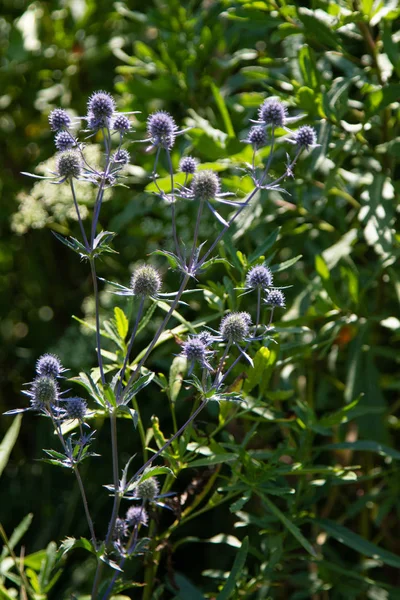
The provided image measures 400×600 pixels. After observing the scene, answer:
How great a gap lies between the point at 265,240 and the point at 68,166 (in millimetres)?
354

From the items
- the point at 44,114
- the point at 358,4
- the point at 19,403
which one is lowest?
the point at 19,403

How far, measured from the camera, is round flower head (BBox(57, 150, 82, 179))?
3.06 ft

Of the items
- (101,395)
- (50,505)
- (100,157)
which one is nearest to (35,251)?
(100,157)

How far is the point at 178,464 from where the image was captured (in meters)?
1.10

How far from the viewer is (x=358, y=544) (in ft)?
4.16

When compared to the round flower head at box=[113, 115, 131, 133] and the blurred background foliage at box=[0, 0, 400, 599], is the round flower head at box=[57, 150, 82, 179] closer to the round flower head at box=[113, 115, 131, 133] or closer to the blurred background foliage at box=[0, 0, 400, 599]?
the round flower head at box=[113, 115, 131, 133]

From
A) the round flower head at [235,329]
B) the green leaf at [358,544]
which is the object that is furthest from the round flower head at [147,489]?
the green leaf at [358,544]

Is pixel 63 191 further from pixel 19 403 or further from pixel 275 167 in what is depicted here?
pixel 19 403

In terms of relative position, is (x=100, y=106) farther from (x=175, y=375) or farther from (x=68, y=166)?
(x=175, y=375)

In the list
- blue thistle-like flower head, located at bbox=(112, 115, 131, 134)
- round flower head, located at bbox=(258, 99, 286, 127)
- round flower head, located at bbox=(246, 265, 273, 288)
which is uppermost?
round flower head, located at bbox=(258, 99, 286, 127)

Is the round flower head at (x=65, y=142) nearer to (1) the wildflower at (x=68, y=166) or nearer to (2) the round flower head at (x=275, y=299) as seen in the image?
(1) the wildflower at (x=68, y=166)

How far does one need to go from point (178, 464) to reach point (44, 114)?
1420 mm

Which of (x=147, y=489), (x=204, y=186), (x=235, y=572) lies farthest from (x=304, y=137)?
(x=235, y=572)

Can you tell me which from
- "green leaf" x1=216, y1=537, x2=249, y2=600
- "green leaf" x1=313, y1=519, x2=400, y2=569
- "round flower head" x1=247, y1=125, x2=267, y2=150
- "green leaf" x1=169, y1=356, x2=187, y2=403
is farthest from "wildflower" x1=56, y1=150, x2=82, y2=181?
"green leaf" x1=313, y1=519, x2=400, y2=569
